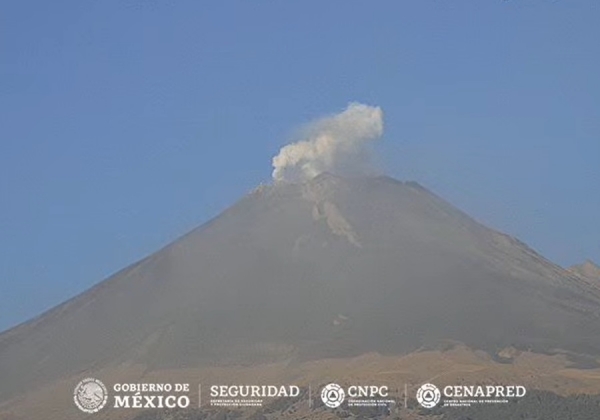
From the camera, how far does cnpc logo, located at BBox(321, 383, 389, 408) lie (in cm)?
5198

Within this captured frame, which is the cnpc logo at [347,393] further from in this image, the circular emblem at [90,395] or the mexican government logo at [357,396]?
the circular emblem at [90,395]

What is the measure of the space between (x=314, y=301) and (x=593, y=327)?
15.5 m

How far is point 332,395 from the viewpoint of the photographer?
52.5 m

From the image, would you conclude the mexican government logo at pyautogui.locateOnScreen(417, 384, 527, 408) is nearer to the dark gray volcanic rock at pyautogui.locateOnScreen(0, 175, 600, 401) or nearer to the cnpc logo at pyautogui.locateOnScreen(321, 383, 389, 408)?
the cnpc logo at pyautogui.locateOnScreen(321, 383, 389, 408)

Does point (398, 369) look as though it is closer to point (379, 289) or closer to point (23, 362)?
point (379, 289)

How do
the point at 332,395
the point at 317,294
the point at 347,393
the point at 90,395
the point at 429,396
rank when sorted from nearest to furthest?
1. the point at 429,396
2. the point at 332,395
3. the point at 347,393
4. the point at 90,395
5. the point at 317,294

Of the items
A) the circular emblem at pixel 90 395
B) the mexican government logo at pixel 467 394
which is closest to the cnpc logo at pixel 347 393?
the mexican government logo at pixel 467 394

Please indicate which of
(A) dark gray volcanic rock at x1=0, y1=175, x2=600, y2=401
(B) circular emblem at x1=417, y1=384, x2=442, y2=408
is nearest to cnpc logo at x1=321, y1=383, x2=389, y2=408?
(B) circular emblem at x1=417, y1=384, x2=442, y2=408

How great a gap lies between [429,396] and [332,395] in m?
4.08

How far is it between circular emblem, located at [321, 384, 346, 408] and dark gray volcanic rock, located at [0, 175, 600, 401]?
596cm

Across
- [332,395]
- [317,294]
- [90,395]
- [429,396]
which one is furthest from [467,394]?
[317,294]

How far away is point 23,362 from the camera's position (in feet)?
229

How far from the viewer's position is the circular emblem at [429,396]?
51291 millimetres

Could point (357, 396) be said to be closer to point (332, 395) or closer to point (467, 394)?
point (332, 395)
